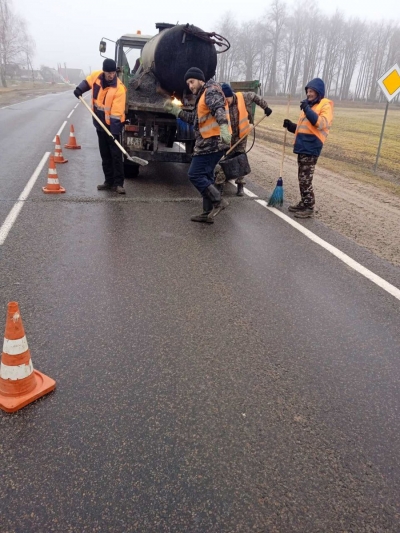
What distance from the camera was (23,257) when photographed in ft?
15.0

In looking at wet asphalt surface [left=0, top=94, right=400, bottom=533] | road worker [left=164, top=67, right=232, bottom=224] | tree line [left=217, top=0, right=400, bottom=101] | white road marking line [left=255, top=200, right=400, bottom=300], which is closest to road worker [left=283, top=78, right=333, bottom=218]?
white road marking line [left=255, top=200, right=400, bottom=300]

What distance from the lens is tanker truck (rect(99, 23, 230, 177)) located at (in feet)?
24.3

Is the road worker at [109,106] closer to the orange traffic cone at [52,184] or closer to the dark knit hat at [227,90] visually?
the orange traffic cone at [52,184]

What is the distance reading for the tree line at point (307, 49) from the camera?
275 feet

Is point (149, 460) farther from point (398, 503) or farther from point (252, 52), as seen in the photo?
point (252, 52)

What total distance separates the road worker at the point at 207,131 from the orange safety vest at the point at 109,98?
120 centimetres

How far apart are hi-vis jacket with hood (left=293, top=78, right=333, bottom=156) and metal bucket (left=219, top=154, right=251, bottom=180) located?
930 mm

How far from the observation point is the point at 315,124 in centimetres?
604

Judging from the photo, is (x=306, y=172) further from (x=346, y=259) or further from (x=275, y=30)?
(x=275, y=30)

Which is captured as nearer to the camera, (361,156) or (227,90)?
(227,90)

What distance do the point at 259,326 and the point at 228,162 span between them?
13.8 feet

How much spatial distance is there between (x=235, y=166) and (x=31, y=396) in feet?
17.7

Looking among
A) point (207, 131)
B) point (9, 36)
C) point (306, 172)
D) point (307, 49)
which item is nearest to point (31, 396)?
point (207, 131)

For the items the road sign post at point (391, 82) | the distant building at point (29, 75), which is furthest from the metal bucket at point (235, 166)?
the distant building at point (29, 75)
